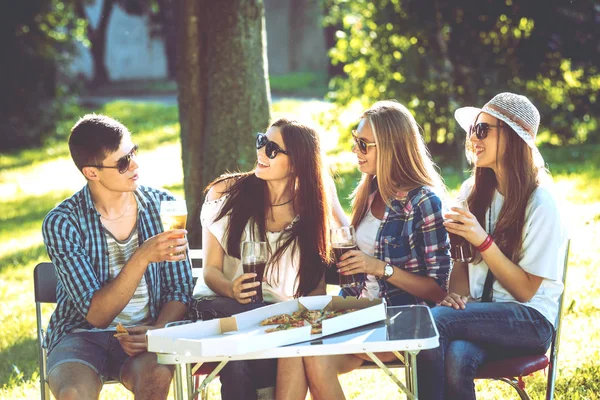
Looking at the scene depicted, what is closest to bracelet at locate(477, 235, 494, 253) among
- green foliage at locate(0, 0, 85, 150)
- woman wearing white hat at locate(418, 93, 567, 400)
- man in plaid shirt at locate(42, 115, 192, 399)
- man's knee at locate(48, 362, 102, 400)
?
woman wearing white hat at locate(418, 93, 567, 400)

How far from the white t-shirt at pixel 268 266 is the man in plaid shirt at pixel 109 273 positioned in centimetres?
20

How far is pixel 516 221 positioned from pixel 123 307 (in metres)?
1.82

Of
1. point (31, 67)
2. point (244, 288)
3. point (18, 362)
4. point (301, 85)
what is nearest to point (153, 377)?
point (244, 288)

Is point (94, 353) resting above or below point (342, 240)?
below

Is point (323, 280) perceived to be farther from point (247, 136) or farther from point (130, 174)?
point (247, 136)

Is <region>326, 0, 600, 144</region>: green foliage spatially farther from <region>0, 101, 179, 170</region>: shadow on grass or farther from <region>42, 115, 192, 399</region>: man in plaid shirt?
<region>42, 115, 192, 399</region>: man in plaid shirt

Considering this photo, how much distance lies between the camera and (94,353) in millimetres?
3771

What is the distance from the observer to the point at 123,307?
12.3ft

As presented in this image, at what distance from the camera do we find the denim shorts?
372 cm

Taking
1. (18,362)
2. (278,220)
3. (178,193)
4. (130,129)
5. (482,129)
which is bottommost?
(18,362)

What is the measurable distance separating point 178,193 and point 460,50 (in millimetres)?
4431

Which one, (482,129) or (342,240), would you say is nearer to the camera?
(342,240)

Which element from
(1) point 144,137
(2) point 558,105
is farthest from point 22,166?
(2) point 558,105

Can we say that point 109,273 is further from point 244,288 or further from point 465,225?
point 465,225
